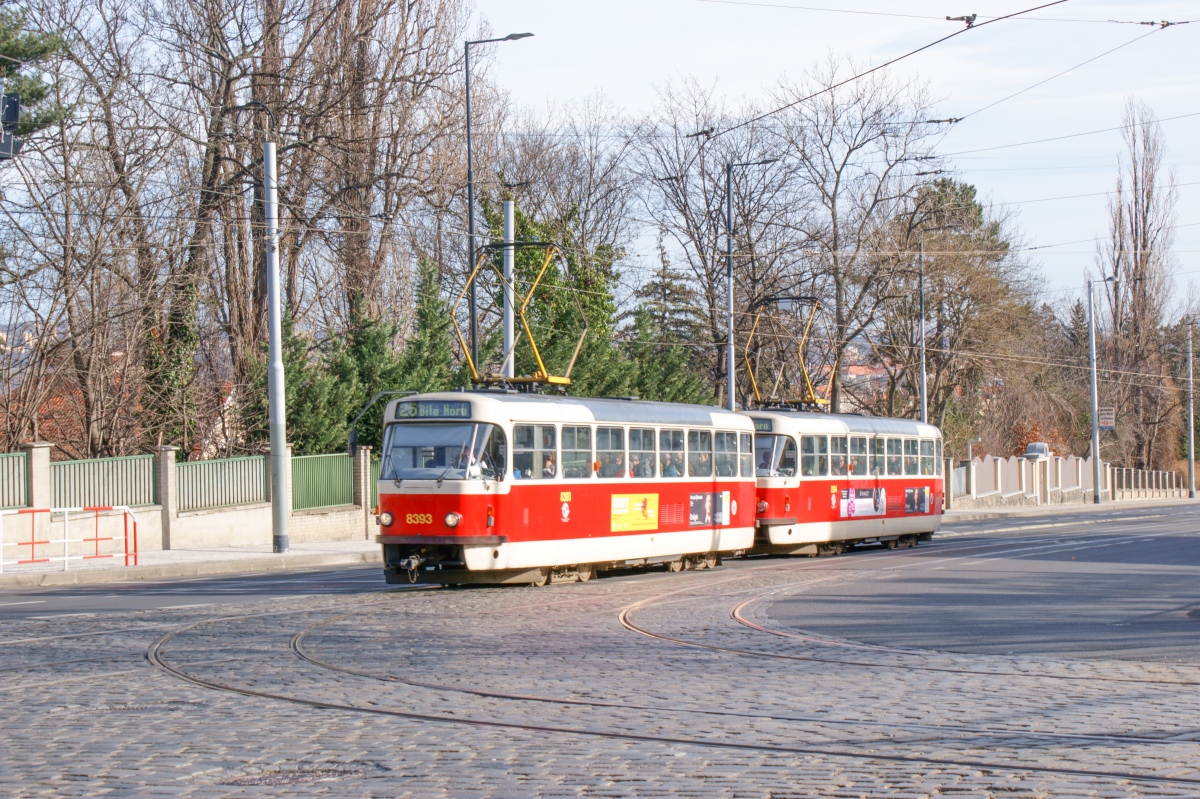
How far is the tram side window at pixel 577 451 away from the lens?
20203 millimetres

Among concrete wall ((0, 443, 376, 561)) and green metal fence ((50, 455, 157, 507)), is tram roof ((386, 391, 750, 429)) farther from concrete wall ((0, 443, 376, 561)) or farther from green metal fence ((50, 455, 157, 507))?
green metal fence ((50, 455, 157, 507))

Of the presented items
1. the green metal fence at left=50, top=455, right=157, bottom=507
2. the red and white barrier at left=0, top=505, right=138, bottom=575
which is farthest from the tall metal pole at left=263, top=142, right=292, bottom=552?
the green metal fence at left=50, top=455, right=157, bottom=507

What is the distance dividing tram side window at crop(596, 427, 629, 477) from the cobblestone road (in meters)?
5.77

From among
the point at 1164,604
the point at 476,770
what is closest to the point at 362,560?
the point at 1164,604

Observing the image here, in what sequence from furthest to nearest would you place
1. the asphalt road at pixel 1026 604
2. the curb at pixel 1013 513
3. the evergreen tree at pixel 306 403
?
the curb at pixel 1013 513 → the evergreen tree at pixel 306 403 → the asphalt road at pixel 1026 604

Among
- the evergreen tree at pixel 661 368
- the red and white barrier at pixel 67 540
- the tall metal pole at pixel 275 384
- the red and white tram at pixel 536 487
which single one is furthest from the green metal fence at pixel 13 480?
the evergreen tree at pixel 661 368

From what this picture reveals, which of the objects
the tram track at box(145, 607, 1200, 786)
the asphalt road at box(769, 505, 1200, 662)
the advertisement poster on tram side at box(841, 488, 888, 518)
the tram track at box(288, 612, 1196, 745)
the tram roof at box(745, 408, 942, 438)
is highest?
the tram roof at box(745, 408, 942, 438)

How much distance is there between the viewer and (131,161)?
33.4m

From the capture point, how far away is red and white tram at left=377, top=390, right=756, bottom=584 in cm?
1847

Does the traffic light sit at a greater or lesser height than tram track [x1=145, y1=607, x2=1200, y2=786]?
greater

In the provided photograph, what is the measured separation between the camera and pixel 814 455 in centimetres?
2775

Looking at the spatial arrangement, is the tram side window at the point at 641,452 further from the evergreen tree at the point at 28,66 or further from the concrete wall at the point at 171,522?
the evergreen tree at the point at 28,66

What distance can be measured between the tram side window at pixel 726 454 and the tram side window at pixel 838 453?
4011mm

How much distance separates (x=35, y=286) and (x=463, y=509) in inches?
665
